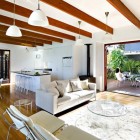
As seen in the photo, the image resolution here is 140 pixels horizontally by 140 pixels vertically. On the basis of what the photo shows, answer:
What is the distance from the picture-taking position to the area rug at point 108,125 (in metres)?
2.67

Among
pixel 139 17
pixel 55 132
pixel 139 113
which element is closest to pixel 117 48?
pixel 139 17

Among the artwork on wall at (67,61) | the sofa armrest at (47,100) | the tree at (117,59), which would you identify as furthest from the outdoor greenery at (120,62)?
the sofa armrest at (47,100)

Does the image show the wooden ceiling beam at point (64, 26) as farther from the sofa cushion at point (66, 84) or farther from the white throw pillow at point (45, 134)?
the white throw pillow at point (45, 134)

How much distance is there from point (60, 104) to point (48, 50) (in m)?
6.22

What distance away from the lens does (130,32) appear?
5.39 meters

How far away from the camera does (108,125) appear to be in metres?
3.03

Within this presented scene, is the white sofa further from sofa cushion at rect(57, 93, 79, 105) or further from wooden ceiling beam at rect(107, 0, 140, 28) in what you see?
wooden ceiling beam at rect(107, 0, 140, 28)

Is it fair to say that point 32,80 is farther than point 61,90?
Yes

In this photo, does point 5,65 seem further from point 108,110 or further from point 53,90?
point 108,110

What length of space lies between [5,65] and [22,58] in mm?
1283

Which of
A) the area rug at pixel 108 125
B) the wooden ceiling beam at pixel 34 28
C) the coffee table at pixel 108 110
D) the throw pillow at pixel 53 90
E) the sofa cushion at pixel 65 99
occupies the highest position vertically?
the wooden ceiling beam at pixel 34 28

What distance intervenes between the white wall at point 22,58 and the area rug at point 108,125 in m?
7.21

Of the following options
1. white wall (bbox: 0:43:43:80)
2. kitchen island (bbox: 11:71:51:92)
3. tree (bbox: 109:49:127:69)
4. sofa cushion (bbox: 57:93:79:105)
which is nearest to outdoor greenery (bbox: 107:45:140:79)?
tree (bbox: 109:49:127:69)

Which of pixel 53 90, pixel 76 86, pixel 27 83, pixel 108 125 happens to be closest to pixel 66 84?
pixel 76 86
